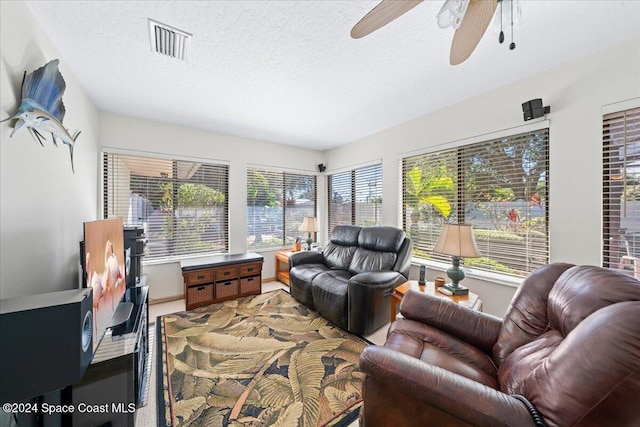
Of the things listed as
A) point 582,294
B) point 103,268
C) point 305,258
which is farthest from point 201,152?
point 582,294

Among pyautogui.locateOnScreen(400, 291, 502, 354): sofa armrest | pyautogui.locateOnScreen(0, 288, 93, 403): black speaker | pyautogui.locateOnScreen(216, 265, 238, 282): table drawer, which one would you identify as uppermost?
pyautogui.locateOnScreen(0, 288, 93, 403): black speaker

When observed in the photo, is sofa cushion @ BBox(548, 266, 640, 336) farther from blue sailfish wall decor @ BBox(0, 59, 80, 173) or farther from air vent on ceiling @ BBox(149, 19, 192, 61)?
blue sailfish wall decor @ BBox(0, 59, 80, 173)

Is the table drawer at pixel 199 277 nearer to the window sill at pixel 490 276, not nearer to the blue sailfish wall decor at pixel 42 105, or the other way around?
the blue sailfish wall decor at pixel 42 105

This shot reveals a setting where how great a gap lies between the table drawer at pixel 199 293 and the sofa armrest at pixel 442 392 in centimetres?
269

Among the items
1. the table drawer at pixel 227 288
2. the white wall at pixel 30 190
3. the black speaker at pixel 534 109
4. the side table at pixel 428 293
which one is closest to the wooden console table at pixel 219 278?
the table drawer at pixel 227 288

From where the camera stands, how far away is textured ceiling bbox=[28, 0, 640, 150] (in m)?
1.46

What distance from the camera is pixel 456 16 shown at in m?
1.04

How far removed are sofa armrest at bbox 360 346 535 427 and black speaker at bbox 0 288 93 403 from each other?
3.79 ft

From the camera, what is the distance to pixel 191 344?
2.23 m

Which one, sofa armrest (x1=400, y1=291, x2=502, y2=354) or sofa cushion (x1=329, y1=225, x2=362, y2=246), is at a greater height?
sofa cushion (x1=329, y1=225, x2=362, y2=246)

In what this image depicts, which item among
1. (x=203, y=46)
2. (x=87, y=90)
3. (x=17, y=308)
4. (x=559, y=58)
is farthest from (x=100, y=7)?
(x=559, y=58)

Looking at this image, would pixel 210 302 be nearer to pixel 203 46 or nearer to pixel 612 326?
pixel 203 46

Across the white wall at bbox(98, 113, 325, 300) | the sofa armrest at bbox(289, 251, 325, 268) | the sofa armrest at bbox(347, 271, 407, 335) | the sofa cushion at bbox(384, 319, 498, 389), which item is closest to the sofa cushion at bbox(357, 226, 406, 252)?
the sofa armrest at bbox(347, 271, 407, 335)

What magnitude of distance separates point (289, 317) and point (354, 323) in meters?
0.84
